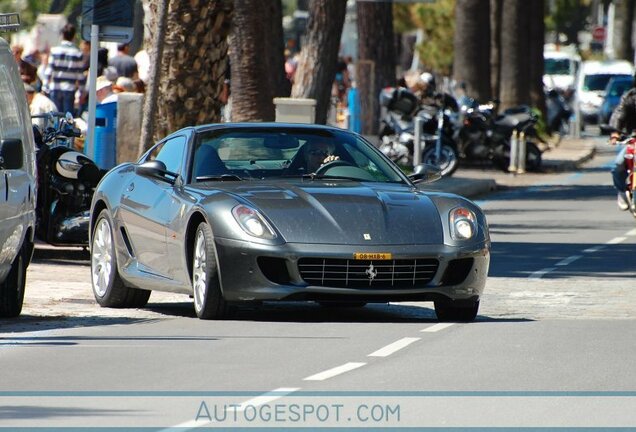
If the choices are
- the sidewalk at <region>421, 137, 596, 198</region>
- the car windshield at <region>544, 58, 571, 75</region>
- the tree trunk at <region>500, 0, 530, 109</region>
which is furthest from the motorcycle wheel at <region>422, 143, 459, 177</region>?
the car windshield at <region>544, 58, 571, 75</region>

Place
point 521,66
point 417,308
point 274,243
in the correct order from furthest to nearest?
point 521,66
point 417,308
point 274,243

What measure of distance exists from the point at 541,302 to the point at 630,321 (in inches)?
60.7

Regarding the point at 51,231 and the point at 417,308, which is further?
the point at 51,231

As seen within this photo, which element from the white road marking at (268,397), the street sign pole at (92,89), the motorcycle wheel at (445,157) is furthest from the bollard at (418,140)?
the white road marking at (268,397)

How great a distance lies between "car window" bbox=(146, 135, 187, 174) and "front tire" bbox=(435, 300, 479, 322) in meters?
2.07

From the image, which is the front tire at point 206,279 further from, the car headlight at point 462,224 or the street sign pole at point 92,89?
the street sign pole at point 92,89

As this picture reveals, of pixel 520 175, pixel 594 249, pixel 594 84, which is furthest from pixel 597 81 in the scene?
pixel 594 249

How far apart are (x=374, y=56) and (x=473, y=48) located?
4525 millimetres

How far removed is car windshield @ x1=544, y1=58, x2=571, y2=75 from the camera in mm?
71562

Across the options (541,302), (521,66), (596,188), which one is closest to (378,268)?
(541,302)

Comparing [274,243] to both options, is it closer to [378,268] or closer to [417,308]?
[378,268]

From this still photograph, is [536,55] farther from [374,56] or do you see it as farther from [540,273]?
[540,273]

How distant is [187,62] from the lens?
20.8 meters

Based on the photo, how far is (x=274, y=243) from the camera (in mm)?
11758
